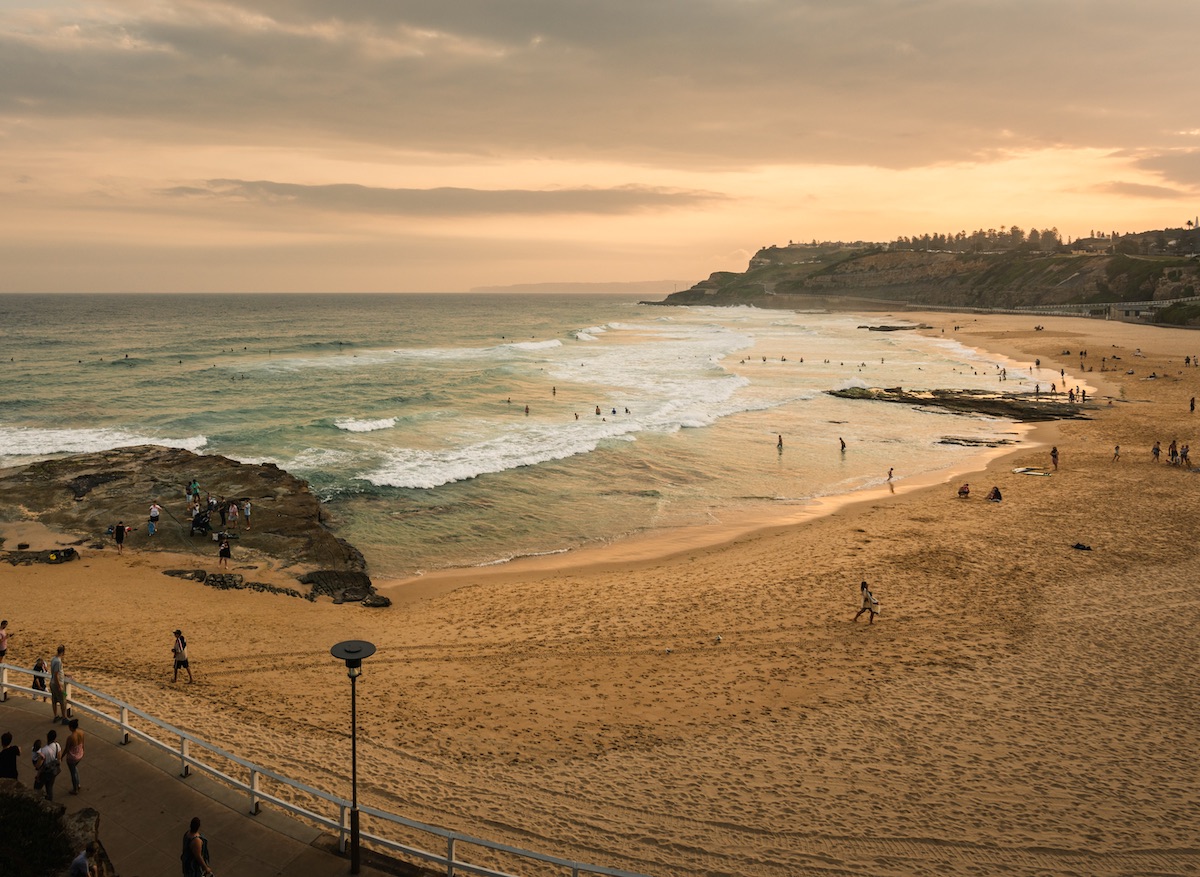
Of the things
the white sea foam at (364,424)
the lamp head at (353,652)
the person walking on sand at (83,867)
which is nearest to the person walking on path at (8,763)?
the person walking on sand at (83,867)

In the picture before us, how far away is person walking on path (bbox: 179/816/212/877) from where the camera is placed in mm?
8547

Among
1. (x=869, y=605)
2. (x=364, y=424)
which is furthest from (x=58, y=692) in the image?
(x=364, y=424)

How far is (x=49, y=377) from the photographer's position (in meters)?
66.1

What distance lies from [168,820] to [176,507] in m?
20.6

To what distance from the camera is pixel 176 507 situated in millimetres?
27734

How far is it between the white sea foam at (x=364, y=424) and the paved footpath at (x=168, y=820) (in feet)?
112

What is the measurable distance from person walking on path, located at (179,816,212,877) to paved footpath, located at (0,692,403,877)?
0.33 metres

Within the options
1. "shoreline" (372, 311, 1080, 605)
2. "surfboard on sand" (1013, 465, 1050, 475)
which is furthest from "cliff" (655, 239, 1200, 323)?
"shoreline" (372, 311, 1080, 605)

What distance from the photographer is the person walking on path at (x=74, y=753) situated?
33.7ft

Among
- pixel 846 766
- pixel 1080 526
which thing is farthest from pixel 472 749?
pixel 1080 526

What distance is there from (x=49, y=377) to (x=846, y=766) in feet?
249

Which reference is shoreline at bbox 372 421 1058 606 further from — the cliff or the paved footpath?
the cliff

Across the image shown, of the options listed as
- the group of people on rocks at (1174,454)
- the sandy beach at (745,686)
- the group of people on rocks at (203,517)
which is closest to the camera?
the sandy beach at (745,686)

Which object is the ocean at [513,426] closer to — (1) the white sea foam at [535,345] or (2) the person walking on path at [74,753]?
(1) the white sea foam at [535,345]
